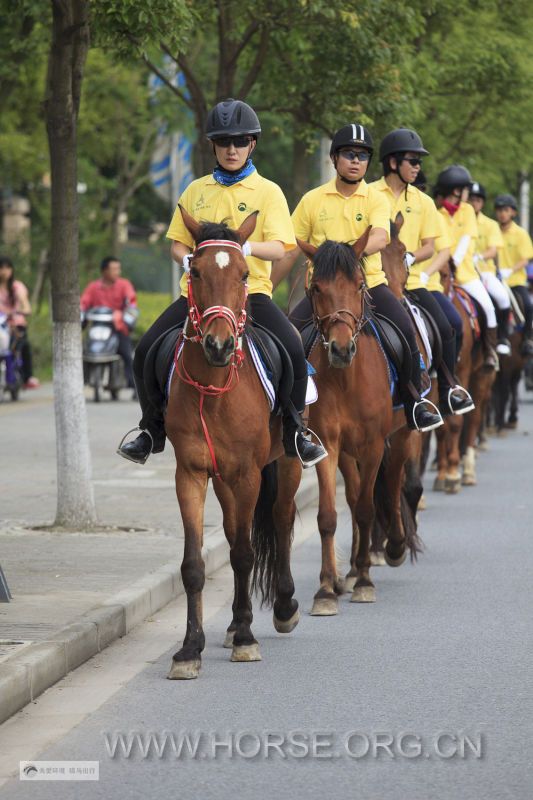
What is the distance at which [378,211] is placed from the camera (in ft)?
36.3

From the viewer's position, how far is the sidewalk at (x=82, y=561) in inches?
326

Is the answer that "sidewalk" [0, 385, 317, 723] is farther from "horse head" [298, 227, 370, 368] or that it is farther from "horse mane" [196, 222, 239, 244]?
"horse mane" [196, 222, 239, 244]

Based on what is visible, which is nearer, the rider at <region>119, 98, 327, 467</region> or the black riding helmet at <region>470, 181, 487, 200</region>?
the rider at <region>119, 98, 327, 467</region>

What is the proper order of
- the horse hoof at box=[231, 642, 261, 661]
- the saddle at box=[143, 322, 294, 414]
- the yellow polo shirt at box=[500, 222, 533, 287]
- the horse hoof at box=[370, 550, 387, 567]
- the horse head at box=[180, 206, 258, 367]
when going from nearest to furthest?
the horse head at box=[180, 206, 258, 367] < the horse hoof at box=[231, 642, 261, 661] < the saddle at box=[143, 322, 294, 414] < the horse hoof at box=[370, 550, 387, 567] < the yellow polo shirt at box=[500, 222, 533, 287]

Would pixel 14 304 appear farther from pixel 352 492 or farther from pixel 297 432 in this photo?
pixel 297 432

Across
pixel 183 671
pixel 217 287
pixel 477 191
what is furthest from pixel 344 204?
pixel 477 191

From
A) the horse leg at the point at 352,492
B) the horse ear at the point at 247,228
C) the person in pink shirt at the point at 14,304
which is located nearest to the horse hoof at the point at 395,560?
the horse leg at the point at 352,492

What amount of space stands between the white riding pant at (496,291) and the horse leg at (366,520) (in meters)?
9.39

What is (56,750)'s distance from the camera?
687cm

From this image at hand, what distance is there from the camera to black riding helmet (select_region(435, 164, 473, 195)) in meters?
16.4

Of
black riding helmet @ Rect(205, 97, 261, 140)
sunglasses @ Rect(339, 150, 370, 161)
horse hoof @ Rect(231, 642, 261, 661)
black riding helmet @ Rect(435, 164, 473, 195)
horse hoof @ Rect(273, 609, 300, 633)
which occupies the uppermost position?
black riding helmet @ Rect(205, 97, 261, 140)

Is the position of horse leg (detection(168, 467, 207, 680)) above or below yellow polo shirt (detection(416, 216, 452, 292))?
below

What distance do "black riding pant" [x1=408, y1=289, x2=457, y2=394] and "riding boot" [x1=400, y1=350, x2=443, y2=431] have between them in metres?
2.59

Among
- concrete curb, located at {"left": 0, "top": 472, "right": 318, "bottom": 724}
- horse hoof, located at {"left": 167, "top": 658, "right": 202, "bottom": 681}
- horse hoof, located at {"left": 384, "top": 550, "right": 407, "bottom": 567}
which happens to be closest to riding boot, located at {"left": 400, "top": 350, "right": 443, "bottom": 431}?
horse hoof, located at {"left": 384, "top": 550, "right": 407, "bottom": 567}
